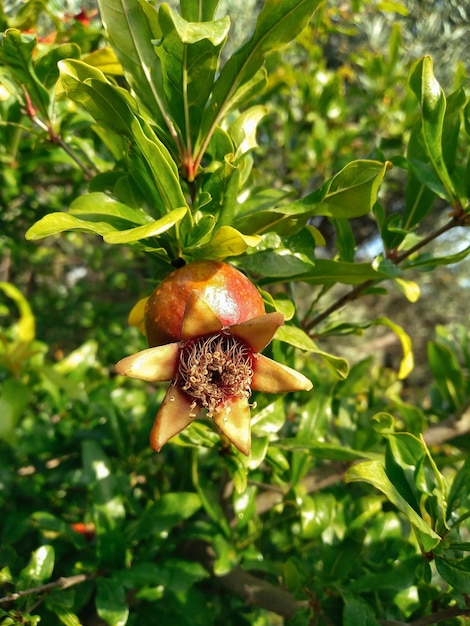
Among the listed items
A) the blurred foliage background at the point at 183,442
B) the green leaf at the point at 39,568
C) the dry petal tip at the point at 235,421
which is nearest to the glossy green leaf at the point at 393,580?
the blurred foliage background at the point at 183,442

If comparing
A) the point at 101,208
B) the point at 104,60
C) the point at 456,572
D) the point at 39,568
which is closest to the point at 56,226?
the point at 101,208

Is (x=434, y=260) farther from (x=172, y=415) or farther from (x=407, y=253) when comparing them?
(x=172, y=415)

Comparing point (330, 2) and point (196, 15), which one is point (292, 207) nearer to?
point (196, 15)

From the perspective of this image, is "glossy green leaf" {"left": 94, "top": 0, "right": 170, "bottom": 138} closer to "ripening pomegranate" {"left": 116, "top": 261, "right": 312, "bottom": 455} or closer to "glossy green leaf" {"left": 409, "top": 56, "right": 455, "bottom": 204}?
"ripening pomegranate" {"left": 116, "top": 261, "right": 312, "bottom": 455}

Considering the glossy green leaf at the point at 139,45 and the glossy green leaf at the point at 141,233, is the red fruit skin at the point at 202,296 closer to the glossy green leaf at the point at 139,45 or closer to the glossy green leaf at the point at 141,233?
the glossy green leaf at the point at 141,233

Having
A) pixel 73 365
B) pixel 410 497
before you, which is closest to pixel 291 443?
pixel 410 497

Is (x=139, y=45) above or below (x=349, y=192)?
above
